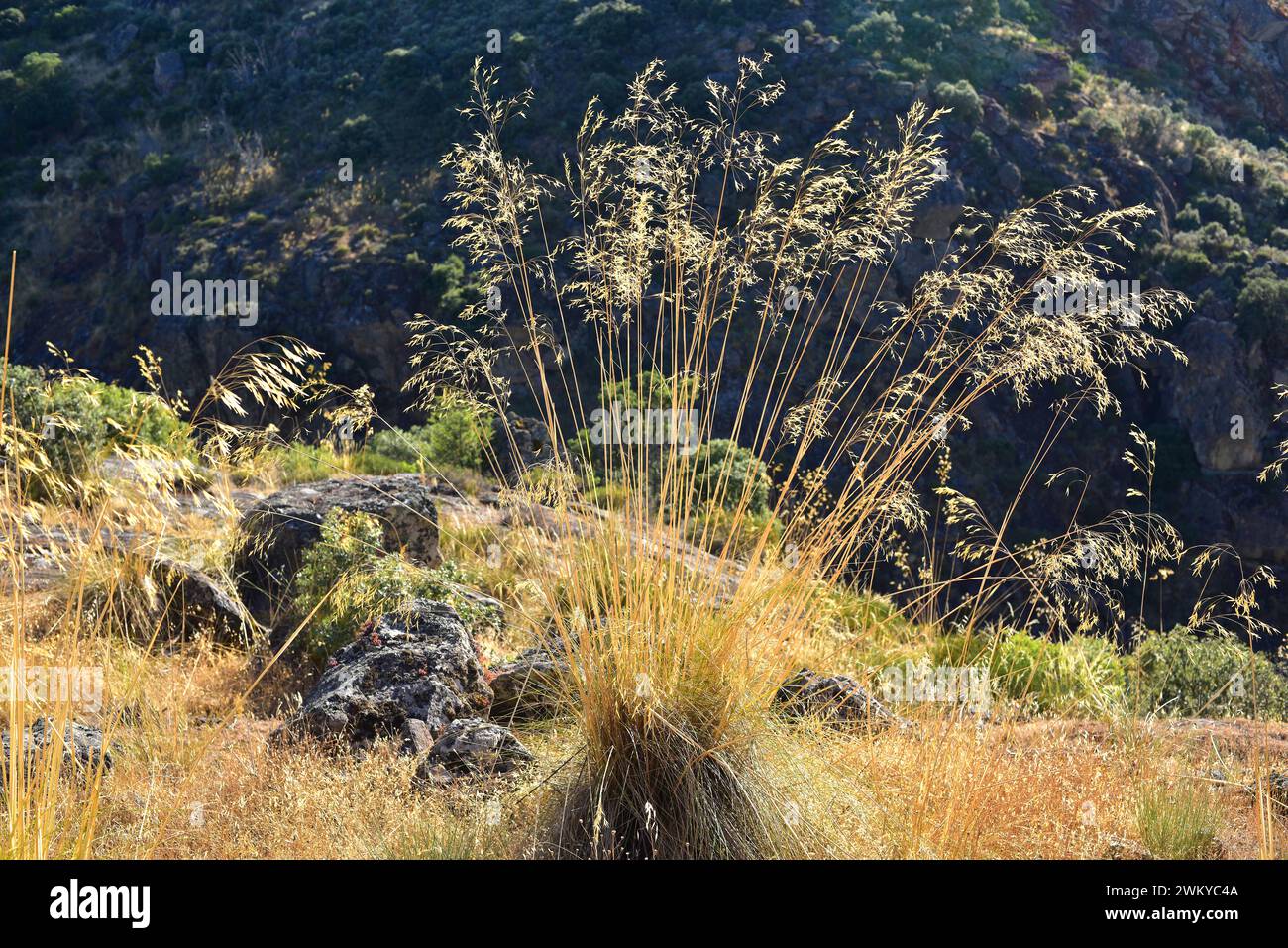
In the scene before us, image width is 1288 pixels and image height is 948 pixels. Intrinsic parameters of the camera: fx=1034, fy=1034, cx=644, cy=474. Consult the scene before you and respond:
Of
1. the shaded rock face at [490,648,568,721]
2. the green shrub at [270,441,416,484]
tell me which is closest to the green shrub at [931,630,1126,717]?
the shaded rock face at [490,648,568,721]

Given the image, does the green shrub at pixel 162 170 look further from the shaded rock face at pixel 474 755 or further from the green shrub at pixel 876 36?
the shaded rock face at pixel 474 755

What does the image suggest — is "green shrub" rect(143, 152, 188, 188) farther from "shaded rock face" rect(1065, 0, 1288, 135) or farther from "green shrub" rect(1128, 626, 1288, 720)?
"green shrub" rect(1128, 626, 1288, 720)

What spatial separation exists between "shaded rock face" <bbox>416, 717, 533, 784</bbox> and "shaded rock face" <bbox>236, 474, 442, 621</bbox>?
2.55 metres

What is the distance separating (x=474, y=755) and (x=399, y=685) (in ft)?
2.69

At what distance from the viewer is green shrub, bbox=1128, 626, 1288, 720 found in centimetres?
612

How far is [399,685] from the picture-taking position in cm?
422

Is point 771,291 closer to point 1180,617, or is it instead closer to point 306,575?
point 306,575

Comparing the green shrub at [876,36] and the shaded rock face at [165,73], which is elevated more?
the green shrub at [876,36]

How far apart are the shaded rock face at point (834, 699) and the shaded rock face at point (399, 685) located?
4.37ft

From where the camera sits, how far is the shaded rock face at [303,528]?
6.14 meters

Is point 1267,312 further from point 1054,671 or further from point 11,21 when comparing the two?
point 11,21

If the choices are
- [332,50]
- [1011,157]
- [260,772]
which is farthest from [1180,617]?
[332,50]

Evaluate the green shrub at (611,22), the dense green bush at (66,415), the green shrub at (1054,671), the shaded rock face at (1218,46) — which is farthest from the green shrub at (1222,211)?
the dense green bush at (66,415)
